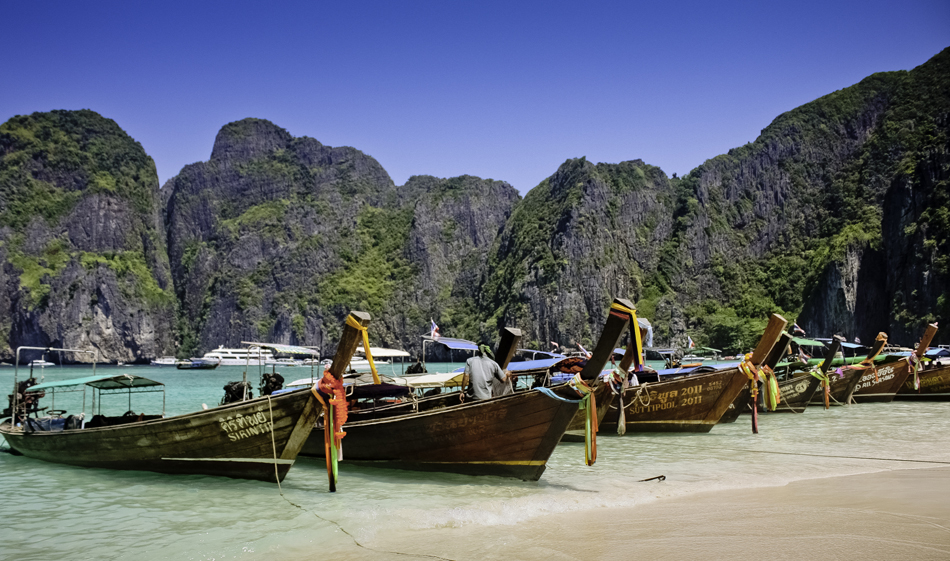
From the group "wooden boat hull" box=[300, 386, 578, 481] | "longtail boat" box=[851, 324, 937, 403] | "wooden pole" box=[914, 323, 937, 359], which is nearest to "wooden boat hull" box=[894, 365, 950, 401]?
"longtail boat" box=[851, 324, 937, 403]

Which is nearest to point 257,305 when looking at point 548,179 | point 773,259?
point 548,179

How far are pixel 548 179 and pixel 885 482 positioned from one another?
498 ft

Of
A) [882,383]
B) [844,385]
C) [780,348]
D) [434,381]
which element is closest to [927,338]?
[844,385]

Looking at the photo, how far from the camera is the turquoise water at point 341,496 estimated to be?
7.50 metres

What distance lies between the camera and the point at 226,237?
16538 cm

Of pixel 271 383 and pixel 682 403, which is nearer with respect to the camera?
pixel 682 403

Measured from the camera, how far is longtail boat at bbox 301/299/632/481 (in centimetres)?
888

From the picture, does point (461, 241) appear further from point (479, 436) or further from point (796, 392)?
point (479, 436)

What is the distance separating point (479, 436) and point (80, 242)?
159 m

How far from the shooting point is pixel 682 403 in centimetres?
1555

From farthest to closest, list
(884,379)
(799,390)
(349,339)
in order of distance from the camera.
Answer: (884,379)
(799,390)
(349,339)

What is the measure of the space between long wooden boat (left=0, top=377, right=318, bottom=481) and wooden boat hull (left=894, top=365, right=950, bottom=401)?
24.5 m

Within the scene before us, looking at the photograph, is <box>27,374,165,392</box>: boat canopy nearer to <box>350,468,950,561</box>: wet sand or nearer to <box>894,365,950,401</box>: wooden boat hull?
<box>350,468,950,561</box>: wet sand

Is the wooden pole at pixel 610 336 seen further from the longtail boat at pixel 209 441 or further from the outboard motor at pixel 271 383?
the outboard motor at pixel 271 383
